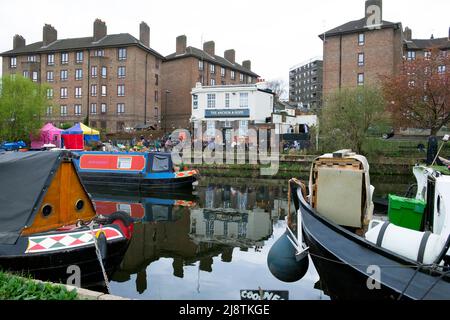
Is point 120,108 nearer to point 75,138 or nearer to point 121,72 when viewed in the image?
point 121,72

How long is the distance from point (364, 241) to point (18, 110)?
3784 cm

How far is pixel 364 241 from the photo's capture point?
19.9 ft

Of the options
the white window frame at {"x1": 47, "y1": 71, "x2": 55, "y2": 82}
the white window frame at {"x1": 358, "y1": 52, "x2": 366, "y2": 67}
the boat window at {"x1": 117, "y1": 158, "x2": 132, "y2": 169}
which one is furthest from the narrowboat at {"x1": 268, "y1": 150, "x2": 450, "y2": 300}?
the white window frame at {"x1": 47, "y1": 71, "x2": 55, "y2": 82}

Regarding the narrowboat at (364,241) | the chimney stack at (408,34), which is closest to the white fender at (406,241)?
the narrowboat at (364,241)

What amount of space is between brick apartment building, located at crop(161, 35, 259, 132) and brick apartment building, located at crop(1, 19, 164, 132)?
2.58 meters

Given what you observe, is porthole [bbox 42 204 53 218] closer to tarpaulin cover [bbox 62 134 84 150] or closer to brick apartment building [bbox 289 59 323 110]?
tarpaulin cover [bbox 62 134 84 150]

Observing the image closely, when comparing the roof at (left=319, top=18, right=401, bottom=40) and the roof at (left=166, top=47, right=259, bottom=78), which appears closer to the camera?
the roof at (left=319, top=18, right=401, bottom=40)

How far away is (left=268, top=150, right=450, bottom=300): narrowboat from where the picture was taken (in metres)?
5.25

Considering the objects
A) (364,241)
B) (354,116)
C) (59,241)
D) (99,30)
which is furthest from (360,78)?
(59,241)

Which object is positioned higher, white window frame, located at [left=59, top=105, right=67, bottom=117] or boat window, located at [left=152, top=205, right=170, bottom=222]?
white window frame, located at [left=59, top=105, right=67, bottom=117]

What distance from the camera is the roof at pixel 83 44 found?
4987 centimetres
